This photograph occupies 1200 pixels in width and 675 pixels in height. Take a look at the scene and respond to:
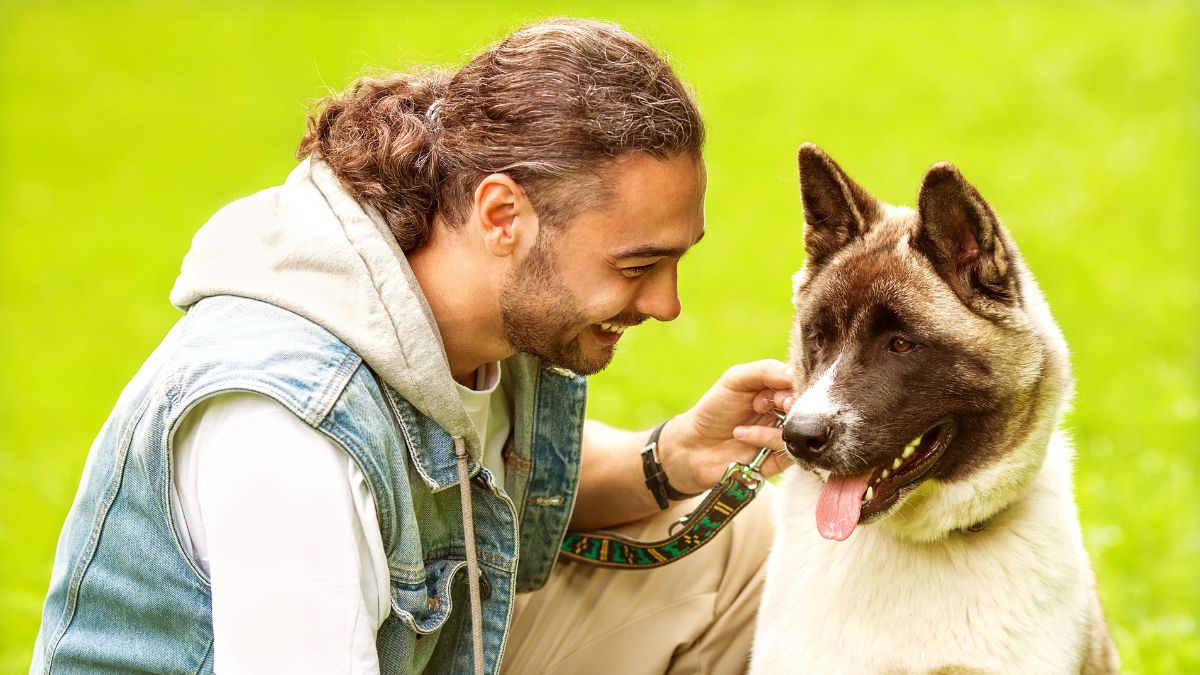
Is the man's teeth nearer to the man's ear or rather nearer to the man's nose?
the man's nose

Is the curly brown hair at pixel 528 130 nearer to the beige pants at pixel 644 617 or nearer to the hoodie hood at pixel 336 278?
the hoodie hood at pixel 336 278

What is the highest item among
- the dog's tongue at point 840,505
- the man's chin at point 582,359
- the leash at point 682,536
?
the man's chin at point 582,359

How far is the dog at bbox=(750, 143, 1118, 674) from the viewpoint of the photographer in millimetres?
3146

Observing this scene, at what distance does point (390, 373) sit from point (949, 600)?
59.1 inches

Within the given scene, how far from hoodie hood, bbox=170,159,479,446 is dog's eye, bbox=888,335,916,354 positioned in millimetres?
1062

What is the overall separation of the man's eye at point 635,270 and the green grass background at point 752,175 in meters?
0.66

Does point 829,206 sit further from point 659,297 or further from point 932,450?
point 932,450

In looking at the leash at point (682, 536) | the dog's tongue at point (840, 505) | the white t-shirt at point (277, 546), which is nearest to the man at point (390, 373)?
the white t-shirt at point (277, 546)

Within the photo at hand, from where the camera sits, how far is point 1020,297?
323 cm

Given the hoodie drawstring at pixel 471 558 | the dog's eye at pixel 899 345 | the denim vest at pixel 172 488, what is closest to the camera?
the denim vest at pixel 172 488

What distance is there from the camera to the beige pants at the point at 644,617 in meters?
3.91

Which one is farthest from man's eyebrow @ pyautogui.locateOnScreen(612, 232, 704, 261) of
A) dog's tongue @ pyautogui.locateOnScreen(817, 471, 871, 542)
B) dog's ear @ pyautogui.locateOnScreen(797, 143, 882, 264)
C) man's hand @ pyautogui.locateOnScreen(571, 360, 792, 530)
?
dog's tongue @ pyautogui.locateOnScreen(817, 471, 871, 542)

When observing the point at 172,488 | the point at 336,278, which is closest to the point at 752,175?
the point at 336,278

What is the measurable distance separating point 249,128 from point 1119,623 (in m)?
12.4
